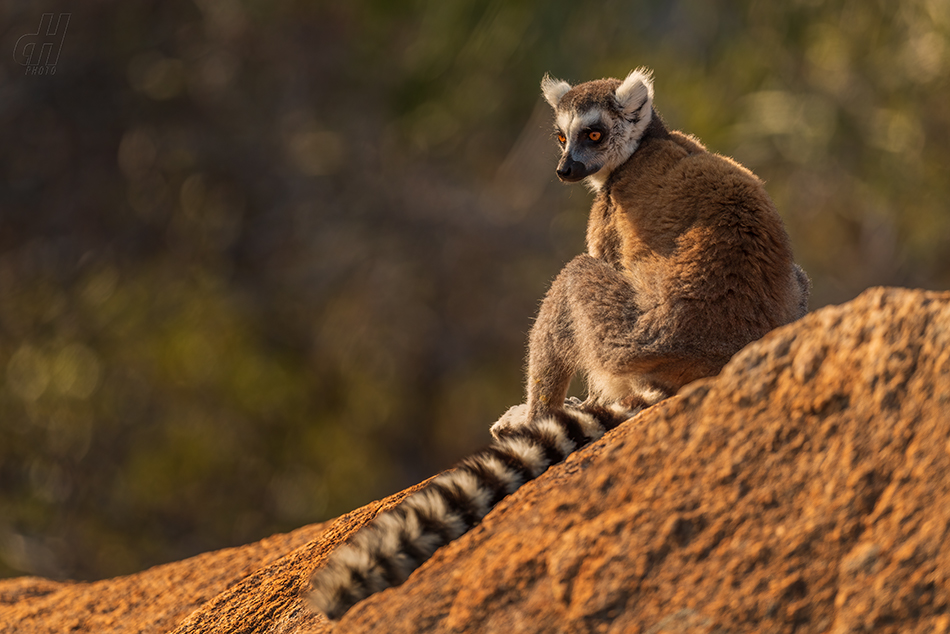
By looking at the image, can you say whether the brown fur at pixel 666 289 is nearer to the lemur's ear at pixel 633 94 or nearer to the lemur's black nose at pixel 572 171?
the lemur's black nose at pixel 572 171

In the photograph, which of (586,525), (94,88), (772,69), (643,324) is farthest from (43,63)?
(586,525)

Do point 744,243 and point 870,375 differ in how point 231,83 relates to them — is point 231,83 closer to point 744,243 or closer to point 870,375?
point 744,243

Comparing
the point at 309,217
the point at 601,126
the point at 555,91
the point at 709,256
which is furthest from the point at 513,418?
the point at 309,217

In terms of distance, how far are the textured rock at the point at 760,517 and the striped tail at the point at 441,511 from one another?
0.22 feet

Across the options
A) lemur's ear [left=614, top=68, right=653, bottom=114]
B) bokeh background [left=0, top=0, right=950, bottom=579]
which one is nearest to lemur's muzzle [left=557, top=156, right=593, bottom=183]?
lemur's ear [left=614, top=68, right=653, bottom=114]

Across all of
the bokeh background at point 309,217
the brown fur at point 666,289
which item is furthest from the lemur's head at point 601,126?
the bokeh background at point 309,217

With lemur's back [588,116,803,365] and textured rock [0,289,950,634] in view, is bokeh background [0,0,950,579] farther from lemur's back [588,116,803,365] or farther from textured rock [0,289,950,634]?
textured rock [0,289,950,634]

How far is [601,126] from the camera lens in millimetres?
5246

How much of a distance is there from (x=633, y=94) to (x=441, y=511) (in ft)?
9.74

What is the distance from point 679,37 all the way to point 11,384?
462 inches

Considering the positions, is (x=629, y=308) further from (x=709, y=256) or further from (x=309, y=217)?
(x=309, y=217)

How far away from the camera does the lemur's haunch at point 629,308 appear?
324cm

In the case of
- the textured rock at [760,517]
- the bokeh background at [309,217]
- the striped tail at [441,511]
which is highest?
the bokeh background at [309,217]

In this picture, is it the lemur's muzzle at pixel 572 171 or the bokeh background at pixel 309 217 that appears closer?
the lemur's muzzle at pixel 572 171
